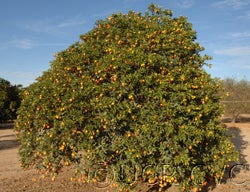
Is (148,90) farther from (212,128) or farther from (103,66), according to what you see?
(212,128)

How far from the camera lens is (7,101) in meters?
20.8

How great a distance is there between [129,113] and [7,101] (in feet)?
61.0

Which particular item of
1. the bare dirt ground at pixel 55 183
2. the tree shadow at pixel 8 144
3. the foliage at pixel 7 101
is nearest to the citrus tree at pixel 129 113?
the bare dirt ground at pixel 55 183

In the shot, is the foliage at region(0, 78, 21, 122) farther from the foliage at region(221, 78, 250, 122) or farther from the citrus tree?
the foliage at region(221, 78, 250, 122)

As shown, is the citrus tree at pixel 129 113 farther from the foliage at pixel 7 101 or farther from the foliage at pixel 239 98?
the foliage at pixel 239 98

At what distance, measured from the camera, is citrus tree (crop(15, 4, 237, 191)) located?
456cm

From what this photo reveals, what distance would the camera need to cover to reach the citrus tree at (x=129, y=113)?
4.56m

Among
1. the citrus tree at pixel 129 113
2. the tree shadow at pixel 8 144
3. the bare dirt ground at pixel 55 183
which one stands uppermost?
the citrus tree at pixel 129 113

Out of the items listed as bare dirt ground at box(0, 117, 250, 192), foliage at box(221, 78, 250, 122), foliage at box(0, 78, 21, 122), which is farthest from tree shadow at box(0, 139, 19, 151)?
foliage at box(221, 78, 250, 122)

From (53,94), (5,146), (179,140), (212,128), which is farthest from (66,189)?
(5,146)

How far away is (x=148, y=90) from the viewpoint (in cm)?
462

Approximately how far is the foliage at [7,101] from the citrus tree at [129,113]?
51.1 feet

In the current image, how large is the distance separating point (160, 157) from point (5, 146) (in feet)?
37.0

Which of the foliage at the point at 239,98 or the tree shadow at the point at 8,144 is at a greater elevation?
the foliage at the point at 239,98
